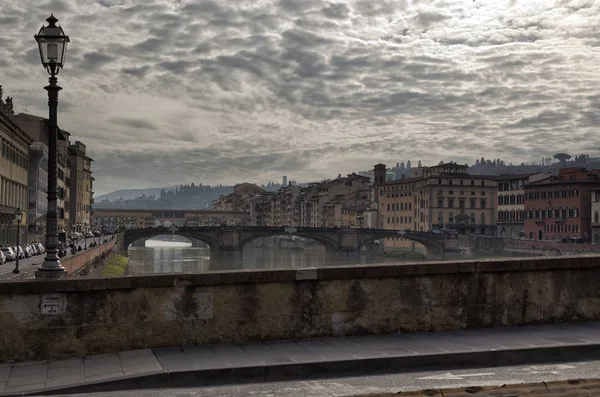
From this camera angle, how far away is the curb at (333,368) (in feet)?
25.3

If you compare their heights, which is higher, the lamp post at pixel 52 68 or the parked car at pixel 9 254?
the lamp post at pixel 52 68

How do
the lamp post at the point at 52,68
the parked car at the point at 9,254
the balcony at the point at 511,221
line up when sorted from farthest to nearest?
the balcony at the point at 511,221 < the parked car at the point at 9,254 < the lamp post at the point at 52,68

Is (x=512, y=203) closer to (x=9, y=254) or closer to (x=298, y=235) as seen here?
(x=298, y=235)

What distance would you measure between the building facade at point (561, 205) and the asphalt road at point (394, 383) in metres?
90.3

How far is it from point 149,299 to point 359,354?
2636 mm

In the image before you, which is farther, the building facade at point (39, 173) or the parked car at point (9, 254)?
the building facade at point (39, 173)

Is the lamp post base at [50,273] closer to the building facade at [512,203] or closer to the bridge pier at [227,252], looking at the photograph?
the building facade at [512,203]

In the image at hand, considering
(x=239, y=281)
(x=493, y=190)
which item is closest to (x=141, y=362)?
(x=239, y=281)

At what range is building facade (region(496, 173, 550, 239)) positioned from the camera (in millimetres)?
112812

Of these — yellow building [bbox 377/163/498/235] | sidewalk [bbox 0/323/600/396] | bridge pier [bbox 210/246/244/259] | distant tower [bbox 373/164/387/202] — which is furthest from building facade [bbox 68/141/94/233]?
sidewalk [bbox 0/323/600/396]

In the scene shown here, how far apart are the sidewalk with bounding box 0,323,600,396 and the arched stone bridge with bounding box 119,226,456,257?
10020 cm

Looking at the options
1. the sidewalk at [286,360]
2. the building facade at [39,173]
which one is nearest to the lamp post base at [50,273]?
the sidewalk at [286,360]

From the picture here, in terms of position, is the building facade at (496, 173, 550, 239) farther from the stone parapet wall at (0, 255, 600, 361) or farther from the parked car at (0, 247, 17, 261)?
the stone parapet wall at (0, 255, 600, 361)

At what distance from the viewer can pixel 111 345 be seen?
9.25 metres
